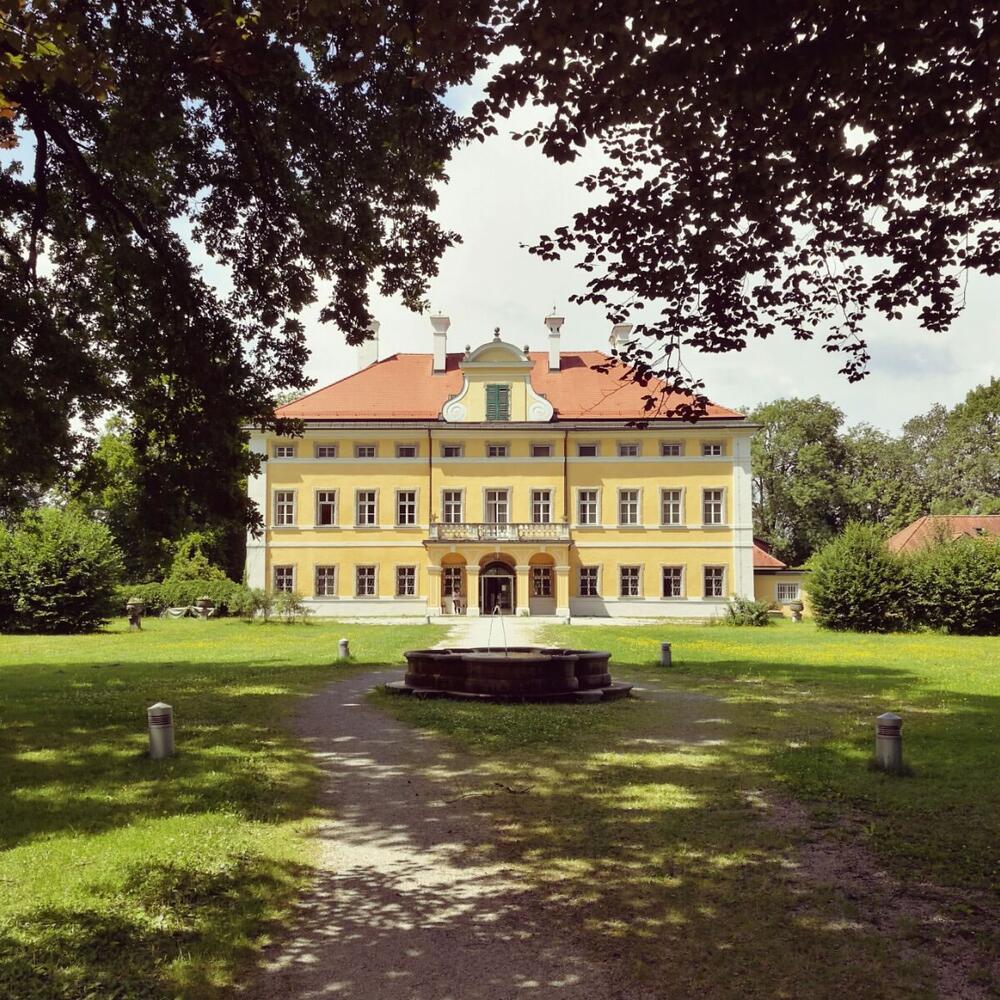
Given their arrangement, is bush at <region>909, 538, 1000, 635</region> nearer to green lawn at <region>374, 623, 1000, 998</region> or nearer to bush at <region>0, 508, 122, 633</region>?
green lawn at <region>374, 623, 1000, 998</region>

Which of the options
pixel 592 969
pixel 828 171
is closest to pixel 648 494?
pixel 828 171

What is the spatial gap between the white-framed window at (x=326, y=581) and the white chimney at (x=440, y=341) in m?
11.5

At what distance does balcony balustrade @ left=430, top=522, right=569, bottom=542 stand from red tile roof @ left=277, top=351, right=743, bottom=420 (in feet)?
17.4

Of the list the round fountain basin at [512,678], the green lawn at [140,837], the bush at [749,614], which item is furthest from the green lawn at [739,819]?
the bush at [749,614]

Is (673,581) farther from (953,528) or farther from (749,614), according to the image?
(953,528)

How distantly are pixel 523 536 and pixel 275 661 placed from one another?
64.1 ft

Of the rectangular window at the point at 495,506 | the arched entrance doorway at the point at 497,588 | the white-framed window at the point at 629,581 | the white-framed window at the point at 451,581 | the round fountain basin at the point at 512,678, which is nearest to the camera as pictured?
the round fountain basin at the point at 512,678

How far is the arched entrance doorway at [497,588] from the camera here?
38.4 m

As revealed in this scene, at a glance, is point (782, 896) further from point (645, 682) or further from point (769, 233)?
point (645, 682)

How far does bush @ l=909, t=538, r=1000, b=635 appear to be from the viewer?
28672 mm

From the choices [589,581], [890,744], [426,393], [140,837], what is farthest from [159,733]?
[426,393]

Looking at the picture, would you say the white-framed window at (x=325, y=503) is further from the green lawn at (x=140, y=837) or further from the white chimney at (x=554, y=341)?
the green lawn at (x=140, y=837)

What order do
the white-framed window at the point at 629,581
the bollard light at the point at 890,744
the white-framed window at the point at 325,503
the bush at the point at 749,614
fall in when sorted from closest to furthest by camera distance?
the bollard light at the point at 890,744 < the bush at the point at 749,614 < the white-framed window at the point at 629,581 < the white-framed window at the point at 325,503

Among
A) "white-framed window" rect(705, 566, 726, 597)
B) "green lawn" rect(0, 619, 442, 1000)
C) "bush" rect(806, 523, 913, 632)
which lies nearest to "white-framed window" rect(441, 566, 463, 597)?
"white-framed window" rect(705, 566, 726, 597)
